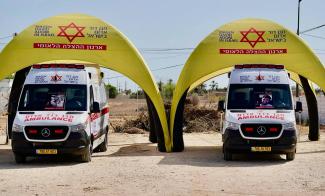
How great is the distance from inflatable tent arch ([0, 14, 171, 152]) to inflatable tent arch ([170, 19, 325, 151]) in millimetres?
1036

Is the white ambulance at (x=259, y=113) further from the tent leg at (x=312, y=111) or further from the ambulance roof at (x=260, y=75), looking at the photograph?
the tent leg at (x=312, y=111)

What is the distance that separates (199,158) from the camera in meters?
16.0

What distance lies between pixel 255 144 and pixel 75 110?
5.02 metres

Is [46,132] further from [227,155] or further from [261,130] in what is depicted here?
[261,130]

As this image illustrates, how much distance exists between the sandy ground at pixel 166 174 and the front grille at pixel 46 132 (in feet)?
2.47

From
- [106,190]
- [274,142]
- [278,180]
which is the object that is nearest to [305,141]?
[274,142]

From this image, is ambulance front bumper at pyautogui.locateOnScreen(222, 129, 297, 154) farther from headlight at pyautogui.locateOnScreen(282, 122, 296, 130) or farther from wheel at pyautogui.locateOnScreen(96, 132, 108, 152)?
wheel at pyautogui.locateOnScreen(96, 132, 108, 152)

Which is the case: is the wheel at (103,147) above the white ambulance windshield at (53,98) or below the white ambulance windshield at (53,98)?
below

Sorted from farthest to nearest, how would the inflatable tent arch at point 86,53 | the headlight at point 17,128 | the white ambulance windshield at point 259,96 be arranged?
1. the inflatable tent arch at point 86,53
2. the white ambulance windshield at point 259,96
3. the headlight at point 17,128

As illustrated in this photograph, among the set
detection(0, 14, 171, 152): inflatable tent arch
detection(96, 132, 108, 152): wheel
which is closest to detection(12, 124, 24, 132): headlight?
detection(0, 14, 171, 152): inflatable tent arch

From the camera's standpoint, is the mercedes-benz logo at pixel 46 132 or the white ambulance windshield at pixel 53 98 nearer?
the mercedes-benz logo at pixel 46 132

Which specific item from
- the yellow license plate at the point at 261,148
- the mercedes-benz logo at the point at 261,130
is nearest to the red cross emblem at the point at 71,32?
the mercedes-benz logo at the point at 261,130

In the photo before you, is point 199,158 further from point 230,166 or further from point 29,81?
point 29,81

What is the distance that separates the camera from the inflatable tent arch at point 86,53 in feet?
57.8
